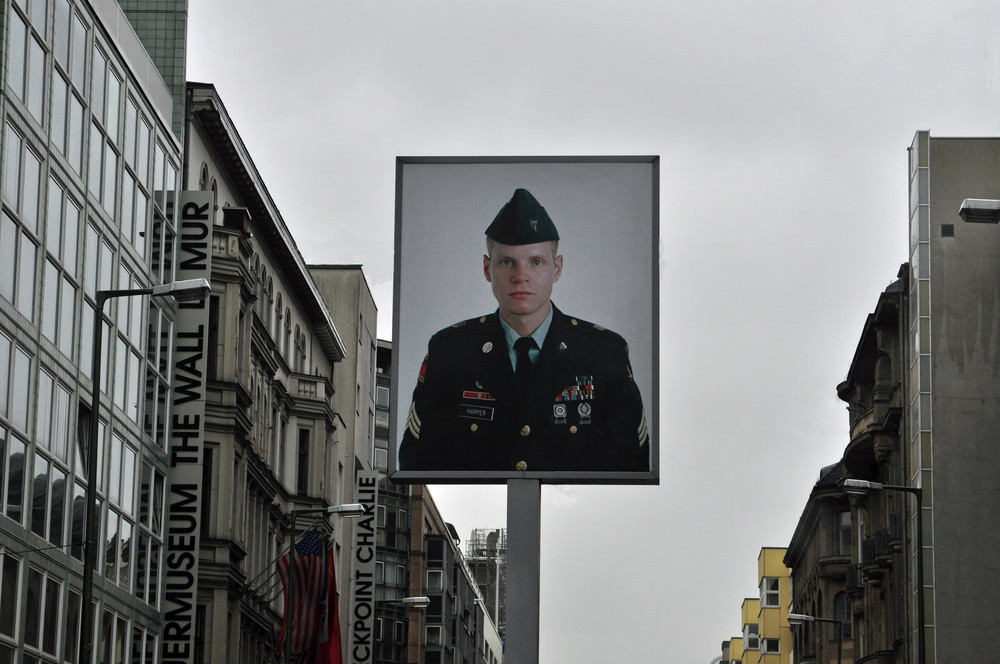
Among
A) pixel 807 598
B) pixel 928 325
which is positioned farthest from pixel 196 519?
pixel 807 598

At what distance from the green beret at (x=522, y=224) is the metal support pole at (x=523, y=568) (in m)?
4.88

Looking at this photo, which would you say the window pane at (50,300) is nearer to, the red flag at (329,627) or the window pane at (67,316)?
the window pane at (67,316)

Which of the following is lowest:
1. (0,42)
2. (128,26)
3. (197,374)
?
(197,374)

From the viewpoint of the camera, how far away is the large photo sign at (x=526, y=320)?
3872 cm

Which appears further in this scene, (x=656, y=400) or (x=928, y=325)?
(x=928, y=325)

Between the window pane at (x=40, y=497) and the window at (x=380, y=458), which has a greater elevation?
the window at (x=380, y=458)

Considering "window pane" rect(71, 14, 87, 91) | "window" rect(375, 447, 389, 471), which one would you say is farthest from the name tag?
"window" rect(375, 447, 389, 471)

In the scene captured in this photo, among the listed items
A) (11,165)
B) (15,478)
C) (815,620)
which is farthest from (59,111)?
(815,620)

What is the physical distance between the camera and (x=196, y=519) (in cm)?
5578

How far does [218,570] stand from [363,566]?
33.9m

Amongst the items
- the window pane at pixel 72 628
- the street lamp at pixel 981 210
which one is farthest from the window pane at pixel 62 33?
the street lamp at pixel 981 210

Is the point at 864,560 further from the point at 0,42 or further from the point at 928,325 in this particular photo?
the point at 0,42

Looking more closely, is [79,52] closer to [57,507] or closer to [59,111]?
[59,111]

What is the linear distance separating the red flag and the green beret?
33.6 meters
